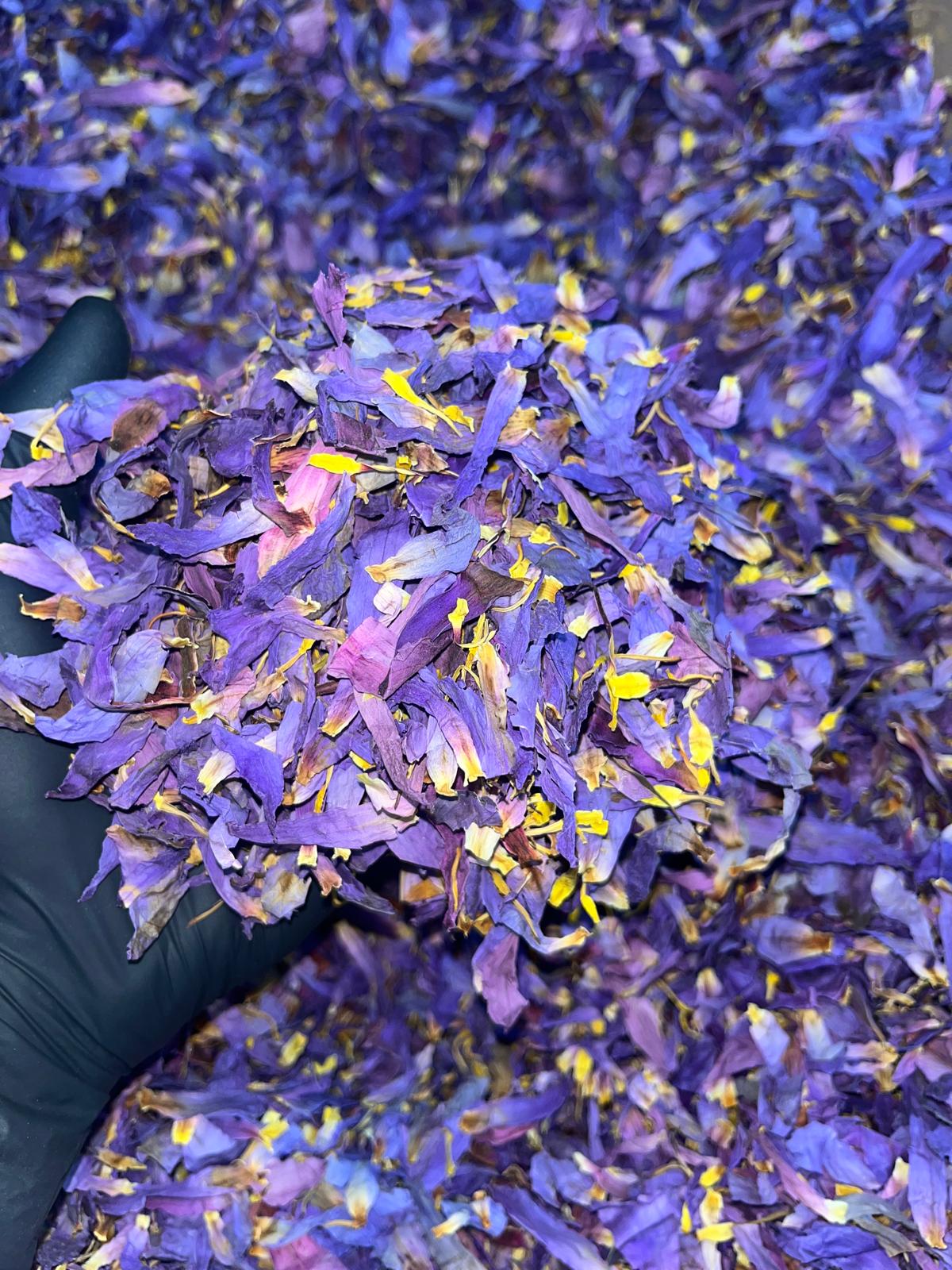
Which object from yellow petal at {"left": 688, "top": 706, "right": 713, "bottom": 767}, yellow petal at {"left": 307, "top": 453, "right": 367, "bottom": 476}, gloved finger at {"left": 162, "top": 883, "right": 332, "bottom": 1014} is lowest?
gloved finger at {"left": 162, "top": 883, "right": 332, "bottom": 1014}

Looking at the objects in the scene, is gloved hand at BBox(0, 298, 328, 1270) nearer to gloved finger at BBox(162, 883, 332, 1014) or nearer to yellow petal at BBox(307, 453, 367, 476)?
gloved finger at BBox(162, 883, 332, 1014)

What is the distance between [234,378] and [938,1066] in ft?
3.81

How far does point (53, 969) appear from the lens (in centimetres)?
111

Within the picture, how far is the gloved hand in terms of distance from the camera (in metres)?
1.09

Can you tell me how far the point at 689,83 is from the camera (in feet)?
5.13

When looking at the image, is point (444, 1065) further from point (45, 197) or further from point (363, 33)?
point (363, 33)

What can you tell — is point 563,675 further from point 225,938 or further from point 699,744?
point 225,938

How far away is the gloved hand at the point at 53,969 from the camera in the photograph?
43.1 inches

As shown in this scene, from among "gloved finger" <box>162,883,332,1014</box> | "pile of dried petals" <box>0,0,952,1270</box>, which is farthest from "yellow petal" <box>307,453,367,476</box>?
"gloved finger" <box>162,883,332,1014</box>

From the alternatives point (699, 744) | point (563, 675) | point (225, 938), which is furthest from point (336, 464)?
point (225, 938)

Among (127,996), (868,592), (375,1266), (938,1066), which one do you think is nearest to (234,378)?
(127,996)

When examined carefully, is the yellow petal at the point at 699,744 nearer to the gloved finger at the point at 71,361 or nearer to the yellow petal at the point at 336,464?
the yellow petal at the point at 336,464

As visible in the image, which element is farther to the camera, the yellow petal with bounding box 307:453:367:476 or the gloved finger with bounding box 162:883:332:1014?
the gloved finger with bounding box 162:883:332:1014

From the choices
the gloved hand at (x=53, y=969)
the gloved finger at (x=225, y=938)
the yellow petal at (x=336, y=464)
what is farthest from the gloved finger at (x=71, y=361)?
the gloved finger at (x=225, y=938)
